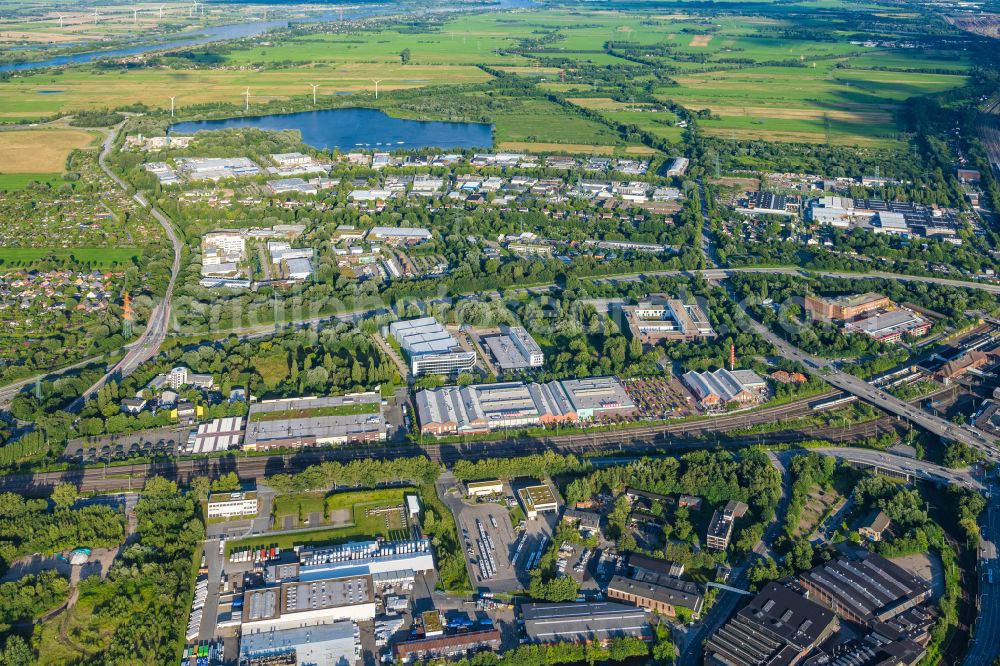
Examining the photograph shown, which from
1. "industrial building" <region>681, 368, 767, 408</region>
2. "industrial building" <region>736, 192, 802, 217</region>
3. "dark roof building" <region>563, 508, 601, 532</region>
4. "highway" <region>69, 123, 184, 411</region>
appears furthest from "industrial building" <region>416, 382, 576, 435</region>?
"industrial building" <region>736, 192, 802, 217</region>

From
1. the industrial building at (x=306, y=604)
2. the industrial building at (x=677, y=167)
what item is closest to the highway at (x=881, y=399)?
the industrial building at (x=306, y=604)

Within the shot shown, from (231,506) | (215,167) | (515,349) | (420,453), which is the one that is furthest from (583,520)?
(215,167)

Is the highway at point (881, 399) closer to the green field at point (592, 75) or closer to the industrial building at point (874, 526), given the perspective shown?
the industrial building at point (874, 526)

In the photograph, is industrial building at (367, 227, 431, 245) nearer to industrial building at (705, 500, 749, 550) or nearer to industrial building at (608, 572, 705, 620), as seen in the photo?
industrial building at (705, 500, 749, 550)

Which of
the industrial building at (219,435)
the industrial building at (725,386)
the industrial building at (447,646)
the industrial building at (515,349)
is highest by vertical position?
the industrial building at (725,386)

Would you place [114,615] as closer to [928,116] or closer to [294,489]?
[294,489]

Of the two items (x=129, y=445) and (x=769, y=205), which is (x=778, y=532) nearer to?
(x=129, y=445)
